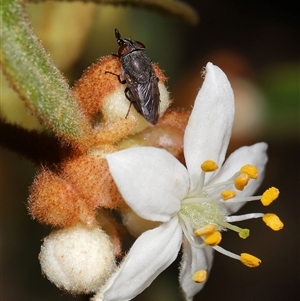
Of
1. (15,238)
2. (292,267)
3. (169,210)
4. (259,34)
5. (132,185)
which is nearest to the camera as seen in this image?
(132,185)

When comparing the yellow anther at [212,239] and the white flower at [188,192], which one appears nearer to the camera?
the white flower at [188,192]

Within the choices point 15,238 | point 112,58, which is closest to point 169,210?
point 112,58

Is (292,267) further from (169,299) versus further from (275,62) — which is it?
(275,62)

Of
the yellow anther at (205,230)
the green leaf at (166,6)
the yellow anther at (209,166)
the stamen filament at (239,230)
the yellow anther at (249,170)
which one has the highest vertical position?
the green leaf at (166,6)

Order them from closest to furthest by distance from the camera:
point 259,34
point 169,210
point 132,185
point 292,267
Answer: point 132,185, point 169,210, point 292,267, point 259,34

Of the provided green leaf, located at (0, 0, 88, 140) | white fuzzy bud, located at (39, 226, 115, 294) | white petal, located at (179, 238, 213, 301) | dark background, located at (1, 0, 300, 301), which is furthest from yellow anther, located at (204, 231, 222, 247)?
dark background, located at (1, 0, 300, 301)

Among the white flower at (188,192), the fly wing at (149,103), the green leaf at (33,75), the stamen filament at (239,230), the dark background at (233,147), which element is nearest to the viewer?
the green leaf at (33,75)

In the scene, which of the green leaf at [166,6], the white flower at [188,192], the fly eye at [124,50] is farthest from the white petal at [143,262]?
the green leaf at [166,6]

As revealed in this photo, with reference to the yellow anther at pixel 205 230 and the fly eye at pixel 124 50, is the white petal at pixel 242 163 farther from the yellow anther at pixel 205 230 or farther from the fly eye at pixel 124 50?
the fly eye at pixel 124 50

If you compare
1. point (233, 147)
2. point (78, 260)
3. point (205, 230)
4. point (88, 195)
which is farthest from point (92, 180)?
point (233, 147)

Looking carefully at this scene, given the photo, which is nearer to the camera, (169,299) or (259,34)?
(169,299)
